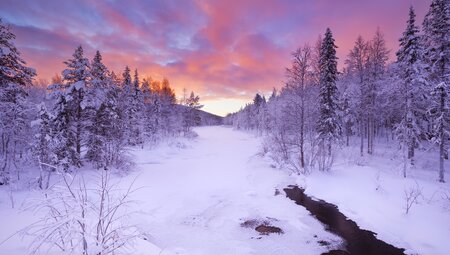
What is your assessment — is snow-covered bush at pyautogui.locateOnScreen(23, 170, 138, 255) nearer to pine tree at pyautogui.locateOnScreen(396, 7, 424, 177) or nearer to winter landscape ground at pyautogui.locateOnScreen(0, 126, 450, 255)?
winter landscape ground at pyautogui.locateOnScreen(0, 126, 450, 255)

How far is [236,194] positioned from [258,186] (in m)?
1.99

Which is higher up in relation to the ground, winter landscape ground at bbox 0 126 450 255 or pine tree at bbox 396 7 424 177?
pine tree at bbox 396 7 424 177

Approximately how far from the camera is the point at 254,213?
9461mm

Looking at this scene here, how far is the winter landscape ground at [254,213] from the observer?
6.77m

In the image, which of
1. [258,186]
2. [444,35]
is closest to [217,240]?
[258,186]

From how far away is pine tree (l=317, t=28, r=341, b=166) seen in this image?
24.8 metres

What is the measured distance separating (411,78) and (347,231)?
64.5 feet

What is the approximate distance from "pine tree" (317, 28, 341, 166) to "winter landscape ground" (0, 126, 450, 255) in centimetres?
987

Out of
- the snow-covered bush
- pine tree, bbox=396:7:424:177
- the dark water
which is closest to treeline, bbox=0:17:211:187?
the snow-covered bush

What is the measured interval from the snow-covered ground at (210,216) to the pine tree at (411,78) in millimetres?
14540

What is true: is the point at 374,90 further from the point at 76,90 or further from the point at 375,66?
Answer: the point at 76,90

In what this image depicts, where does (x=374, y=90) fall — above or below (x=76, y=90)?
above

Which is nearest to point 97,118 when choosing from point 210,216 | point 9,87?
point 9,87

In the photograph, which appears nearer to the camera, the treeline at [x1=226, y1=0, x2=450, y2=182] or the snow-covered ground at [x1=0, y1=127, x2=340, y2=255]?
the snow-covered ground at [x1=0, y1=127, x2=340, y2=255]
